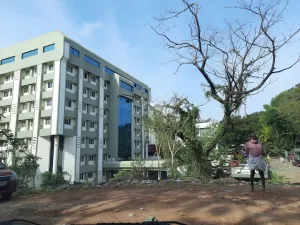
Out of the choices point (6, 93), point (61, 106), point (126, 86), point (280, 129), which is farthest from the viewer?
point (280, 129)

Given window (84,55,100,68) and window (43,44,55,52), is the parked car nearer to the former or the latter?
window (43,44,55,52)

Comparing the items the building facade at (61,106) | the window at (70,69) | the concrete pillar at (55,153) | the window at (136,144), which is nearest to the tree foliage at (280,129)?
the window at (136,144)

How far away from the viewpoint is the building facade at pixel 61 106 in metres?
38.1

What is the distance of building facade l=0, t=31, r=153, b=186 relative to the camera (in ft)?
125

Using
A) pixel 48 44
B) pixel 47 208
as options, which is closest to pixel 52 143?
pixel 48 44

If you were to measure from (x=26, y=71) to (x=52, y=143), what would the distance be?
11.8 metres

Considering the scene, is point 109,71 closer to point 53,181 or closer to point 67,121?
point 67,121

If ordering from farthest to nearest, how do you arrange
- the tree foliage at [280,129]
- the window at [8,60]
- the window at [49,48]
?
the tree foliage at [280,129] → the window at [8,60] → the window at [49,48]

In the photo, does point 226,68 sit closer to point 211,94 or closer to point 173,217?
point 211,94

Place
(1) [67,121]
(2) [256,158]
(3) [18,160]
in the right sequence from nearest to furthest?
(2) [256,158], (3) [18,160], (1) [67,121]

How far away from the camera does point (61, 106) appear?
37.6 metres

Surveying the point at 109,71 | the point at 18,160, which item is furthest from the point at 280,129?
the point at 18,160

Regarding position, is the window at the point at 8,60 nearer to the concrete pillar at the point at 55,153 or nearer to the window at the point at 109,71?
the window at the point at 109,71

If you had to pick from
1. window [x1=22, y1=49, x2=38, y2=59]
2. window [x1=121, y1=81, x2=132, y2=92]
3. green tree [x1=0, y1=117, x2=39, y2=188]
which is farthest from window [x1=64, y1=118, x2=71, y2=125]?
green tree [x1=0, y1=117, x2=39, y2=188]
